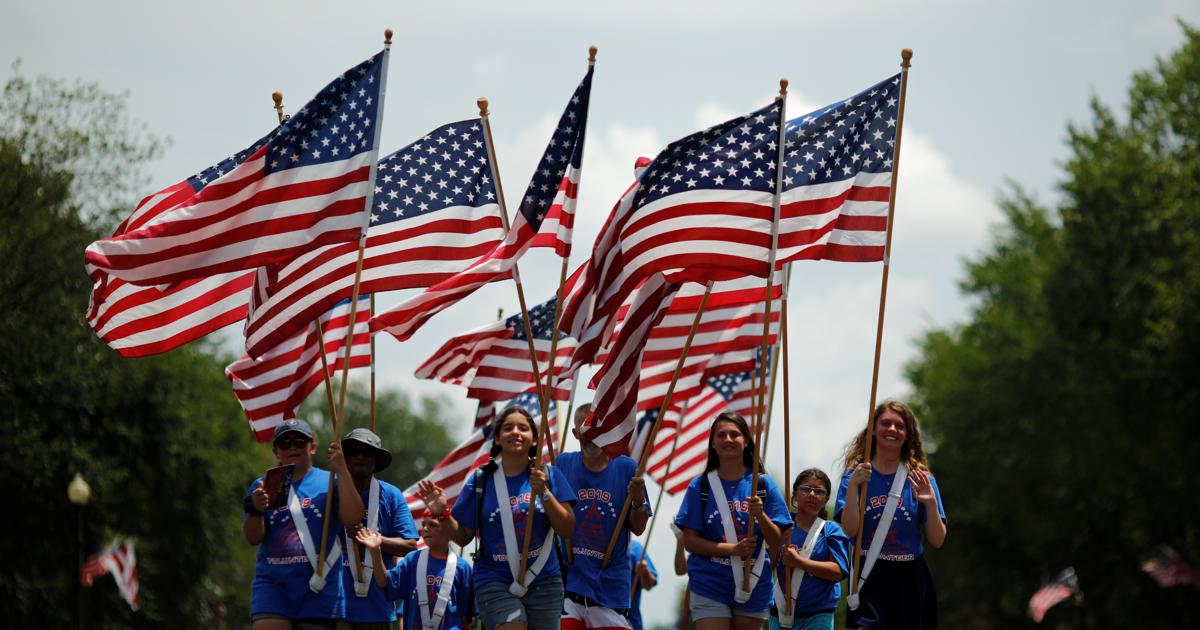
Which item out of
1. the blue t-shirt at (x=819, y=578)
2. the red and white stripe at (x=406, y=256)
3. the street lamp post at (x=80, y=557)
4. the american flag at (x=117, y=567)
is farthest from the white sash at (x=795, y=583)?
the american flag at (x=117, y=567)

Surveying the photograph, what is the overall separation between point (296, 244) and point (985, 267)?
1722 inches

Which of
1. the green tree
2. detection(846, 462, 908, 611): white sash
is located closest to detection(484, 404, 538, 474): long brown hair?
detection(846, 462, 908, 611): white sash

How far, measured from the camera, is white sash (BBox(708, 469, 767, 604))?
40.5 ft

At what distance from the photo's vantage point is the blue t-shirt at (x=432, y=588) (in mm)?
13938

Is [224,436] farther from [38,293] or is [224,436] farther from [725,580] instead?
[725,580]

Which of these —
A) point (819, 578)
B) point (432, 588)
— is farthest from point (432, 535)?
point (819, 578)

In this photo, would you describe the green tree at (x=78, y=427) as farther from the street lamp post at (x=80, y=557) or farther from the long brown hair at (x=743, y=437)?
the long brown hair at (x=743, y=437)

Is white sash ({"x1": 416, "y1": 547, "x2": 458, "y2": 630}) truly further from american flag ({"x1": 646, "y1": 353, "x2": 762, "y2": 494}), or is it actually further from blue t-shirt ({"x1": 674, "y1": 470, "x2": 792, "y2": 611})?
american flag ({"x1": 646, "y1": 353, "x2": 762, "y2": 494})

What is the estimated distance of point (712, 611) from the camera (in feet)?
41.1

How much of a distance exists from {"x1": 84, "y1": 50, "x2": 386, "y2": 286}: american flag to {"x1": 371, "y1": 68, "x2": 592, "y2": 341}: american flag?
78 cm

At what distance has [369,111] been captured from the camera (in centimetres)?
1291

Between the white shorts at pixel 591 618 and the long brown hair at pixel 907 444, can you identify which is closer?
the long brown hair at pixel 907 444

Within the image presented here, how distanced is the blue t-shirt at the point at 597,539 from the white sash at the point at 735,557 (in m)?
0.58

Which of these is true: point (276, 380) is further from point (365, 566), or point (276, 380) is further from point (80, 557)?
point (80, 557)
